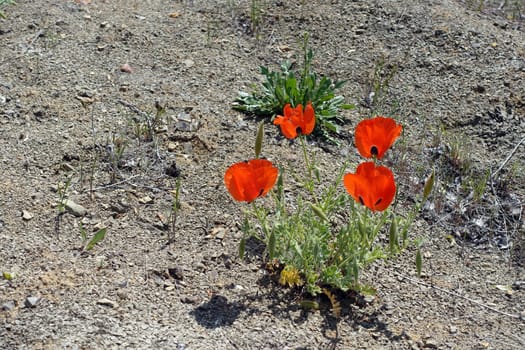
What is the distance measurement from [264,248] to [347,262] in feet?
1.45

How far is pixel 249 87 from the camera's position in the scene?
4074 mm

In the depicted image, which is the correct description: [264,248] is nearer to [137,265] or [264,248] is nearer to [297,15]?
[137,265]

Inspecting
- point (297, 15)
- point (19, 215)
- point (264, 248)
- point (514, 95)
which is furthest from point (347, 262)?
point (297, 15)

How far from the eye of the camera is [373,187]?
250 cm

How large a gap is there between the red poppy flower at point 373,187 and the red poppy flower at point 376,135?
0.17 meters

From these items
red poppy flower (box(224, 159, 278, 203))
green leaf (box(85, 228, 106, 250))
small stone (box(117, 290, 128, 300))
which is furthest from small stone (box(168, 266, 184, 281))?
red poppy flower (box(224, 159, 278, 203))

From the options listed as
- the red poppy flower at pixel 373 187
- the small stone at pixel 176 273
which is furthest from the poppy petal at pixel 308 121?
the small stone at pixel 176 273

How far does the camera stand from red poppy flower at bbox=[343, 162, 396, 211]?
249cm

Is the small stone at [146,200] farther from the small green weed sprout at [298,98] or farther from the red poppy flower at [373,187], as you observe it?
the red poppy flower at [373,187]

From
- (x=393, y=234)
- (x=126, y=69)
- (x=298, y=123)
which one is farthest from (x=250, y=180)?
(x=126, y=69)

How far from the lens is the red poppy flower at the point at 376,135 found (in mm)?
2672

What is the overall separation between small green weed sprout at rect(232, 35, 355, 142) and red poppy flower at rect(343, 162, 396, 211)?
1256 millimetres

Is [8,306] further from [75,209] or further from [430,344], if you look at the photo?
[430,344]

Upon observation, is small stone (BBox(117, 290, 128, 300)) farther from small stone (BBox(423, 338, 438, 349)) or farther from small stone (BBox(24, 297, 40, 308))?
small stone (BBox(423, 338, 438, 349))
